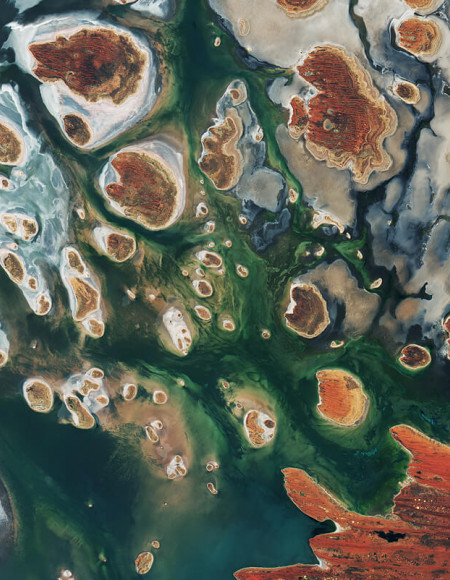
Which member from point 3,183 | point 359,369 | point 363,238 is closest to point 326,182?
point 363,238

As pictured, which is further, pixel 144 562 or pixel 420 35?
pixel 144 562

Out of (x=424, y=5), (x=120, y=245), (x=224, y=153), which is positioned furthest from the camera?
(x=120, y=245)

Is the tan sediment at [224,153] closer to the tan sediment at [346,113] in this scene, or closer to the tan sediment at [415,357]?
the tan sediment at [346,113]

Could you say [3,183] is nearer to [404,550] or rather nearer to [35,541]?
[35,541]

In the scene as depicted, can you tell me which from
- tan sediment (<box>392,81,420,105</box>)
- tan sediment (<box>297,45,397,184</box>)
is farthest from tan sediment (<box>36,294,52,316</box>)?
tan sediment (<box>392,81,420,105</box>)

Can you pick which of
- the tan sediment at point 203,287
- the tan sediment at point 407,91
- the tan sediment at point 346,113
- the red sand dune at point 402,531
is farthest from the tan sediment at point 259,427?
the tan sediment at point 407,91

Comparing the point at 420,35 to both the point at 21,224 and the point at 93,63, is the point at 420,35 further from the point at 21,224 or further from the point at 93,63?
the point at 21,224

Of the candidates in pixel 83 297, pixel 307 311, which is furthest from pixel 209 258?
pixel 83 297

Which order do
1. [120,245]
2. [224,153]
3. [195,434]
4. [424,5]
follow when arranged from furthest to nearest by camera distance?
[195,434] → [120,245] → [224,153] → [424,5]
